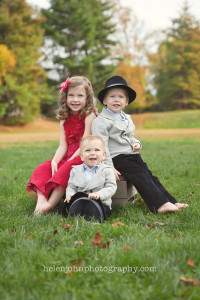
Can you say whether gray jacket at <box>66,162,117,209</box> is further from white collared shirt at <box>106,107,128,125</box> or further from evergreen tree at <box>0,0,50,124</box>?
evergreen tree at <box>0,0,50,124</box>

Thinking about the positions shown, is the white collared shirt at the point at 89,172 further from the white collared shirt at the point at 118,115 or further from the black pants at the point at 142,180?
the white collared shirt at the point at 118,115

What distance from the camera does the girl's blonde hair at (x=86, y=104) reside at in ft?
13.6

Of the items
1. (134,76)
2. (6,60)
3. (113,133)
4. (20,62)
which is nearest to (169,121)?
(134,76)

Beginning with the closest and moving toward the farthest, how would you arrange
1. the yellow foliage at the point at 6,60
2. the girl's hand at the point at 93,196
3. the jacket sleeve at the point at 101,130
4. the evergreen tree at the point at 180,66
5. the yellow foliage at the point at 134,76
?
the girl's hand at the point at 93,196 < the jacket sleeve at the point at 101,130 < the yellow foliage at the point at 6,60 < the yellow foliage at the point at 134,76 < the evergreen tree at the point at 180,66

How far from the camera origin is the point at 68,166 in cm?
379

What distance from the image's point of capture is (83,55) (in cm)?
3309


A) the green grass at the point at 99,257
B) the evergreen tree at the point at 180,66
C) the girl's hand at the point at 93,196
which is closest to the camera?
the green grass at the point at 99,257

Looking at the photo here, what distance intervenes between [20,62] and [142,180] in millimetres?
26797

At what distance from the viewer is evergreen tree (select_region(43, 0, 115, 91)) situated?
3055 cm

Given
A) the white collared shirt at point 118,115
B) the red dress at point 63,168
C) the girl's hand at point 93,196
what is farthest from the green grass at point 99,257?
the white collared shirt at point 118,115

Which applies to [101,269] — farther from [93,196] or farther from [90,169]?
[90,169]

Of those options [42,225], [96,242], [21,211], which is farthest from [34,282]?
[21,211]

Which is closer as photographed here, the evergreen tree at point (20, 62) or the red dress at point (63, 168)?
the red dress at point (63, 168)

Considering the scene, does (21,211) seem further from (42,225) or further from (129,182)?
(129,182)
